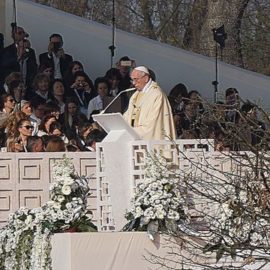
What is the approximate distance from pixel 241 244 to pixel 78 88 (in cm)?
1120

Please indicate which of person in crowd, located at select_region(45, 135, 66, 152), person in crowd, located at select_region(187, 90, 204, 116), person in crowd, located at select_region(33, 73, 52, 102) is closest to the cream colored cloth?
person in crowd, located at select_region(187, 90, 204, 116)

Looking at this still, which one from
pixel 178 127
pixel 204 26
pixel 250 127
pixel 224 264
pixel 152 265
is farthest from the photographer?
pixel 204 26

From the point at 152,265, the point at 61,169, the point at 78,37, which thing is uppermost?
the point at 78,37

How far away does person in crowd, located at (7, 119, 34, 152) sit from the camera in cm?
1719

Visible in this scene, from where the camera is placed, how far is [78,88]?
68.0 feet

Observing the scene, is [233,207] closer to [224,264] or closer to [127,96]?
[224,264]

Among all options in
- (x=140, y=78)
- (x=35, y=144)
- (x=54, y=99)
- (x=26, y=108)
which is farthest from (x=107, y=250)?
(x=54, y=99)

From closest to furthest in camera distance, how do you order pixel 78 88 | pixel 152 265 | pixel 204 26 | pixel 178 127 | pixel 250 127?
pixel 250 127
pixel 152 265
pixel 178 127
pixel 78 88
pixel 204 26

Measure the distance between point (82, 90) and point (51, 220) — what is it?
7.86 m

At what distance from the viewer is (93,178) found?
16.1 metres

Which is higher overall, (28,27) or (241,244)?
(28,27)

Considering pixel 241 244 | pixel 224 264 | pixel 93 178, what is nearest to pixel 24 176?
pixel 93 178

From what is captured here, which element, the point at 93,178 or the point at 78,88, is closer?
the point at 93,178

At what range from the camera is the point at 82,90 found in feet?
68.2
